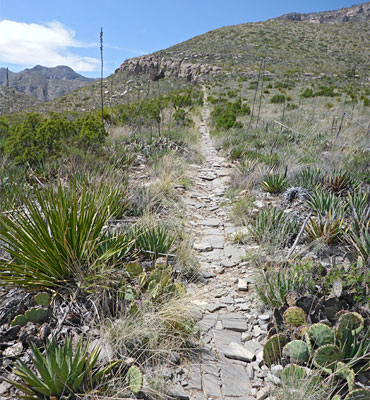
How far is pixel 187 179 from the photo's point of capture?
22.9 feet

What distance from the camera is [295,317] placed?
252cm

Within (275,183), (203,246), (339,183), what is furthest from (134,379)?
(339,183)

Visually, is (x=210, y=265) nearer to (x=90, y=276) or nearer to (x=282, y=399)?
(x=90, y=276)

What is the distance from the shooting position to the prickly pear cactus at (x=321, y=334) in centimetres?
222

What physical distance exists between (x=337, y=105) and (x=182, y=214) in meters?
15.5

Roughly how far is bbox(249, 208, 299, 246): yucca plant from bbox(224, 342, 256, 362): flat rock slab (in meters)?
1.65

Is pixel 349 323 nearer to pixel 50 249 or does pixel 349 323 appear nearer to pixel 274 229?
pixel 274 229

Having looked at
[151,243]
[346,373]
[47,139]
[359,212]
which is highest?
[47,139]

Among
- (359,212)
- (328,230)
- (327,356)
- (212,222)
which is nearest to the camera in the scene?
(327,356)

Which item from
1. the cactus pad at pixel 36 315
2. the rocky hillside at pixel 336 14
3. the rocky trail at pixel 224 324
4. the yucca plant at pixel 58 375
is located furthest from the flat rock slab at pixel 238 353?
the rocky hillside at pixel 336 14

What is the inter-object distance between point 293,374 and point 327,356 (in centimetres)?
28

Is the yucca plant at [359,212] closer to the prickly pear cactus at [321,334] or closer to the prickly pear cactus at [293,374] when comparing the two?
the prickly pear cactus at [321,334]

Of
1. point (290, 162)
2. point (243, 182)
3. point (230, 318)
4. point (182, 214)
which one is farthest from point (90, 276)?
point (290, 162)

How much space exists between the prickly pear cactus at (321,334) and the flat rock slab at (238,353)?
55cm
